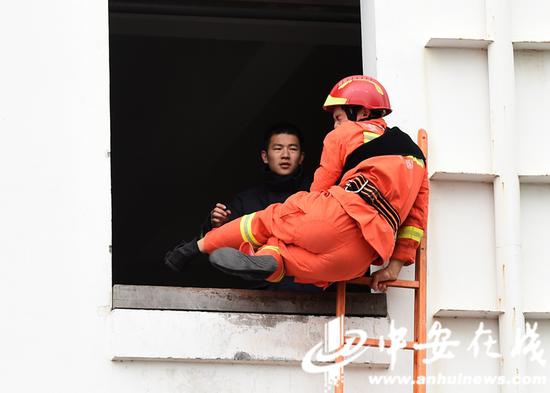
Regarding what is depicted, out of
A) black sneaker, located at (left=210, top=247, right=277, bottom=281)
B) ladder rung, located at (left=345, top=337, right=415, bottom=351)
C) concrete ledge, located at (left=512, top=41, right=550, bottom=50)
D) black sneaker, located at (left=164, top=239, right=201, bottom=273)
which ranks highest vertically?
concrete ledge, located at (left=512, top=41, right=550, bottom=50)

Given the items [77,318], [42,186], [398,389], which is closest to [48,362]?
[77,318]

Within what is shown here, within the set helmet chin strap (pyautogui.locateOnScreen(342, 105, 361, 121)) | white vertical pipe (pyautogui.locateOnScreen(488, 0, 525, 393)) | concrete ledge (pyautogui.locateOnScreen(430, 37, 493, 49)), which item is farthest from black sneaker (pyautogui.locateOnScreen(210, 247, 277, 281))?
concrete ledge (pyautogui.locateOnScreen(430, 37, 493, 49))

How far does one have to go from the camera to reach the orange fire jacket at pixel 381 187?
8.70 meters

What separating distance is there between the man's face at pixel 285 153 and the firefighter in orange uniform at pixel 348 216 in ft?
3.48

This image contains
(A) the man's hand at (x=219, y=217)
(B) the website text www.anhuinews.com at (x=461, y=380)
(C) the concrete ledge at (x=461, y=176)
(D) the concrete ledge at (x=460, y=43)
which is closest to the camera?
(B) the website text www.anhuinews.com at (x=461, y=380)

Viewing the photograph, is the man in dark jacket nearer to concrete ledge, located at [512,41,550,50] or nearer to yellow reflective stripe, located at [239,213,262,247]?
yellow reflective stripe, located at [239,213,262,247]

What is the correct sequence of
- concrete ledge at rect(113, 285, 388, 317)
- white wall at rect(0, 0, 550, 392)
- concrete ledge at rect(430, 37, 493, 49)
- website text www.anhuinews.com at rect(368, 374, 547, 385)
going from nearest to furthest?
white wall at rect(0, 0, 550, 392) < concrete ledge at rect(113, 285, 388, 317) < website text www.anhuinews.com at rect(368, 374, 547, 385) < concrete ledge at rect(430, 37, 493, 49)

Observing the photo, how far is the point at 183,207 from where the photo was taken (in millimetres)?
15328

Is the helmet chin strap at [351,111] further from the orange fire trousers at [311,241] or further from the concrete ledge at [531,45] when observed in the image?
the concrete ledge at [531,45]

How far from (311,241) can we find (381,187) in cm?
43

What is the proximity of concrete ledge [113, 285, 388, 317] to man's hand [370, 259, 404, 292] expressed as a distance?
0.16 meters

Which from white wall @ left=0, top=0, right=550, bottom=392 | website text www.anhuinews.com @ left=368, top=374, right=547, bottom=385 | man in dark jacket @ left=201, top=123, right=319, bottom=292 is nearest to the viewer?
white wall @ left=0, top=0, right=550, bottom=392

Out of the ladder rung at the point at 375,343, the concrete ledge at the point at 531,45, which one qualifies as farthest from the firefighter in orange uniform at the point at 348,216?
the concrete ledge at the point at 531,45

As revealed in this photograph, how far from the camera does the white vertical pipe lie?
916cm
